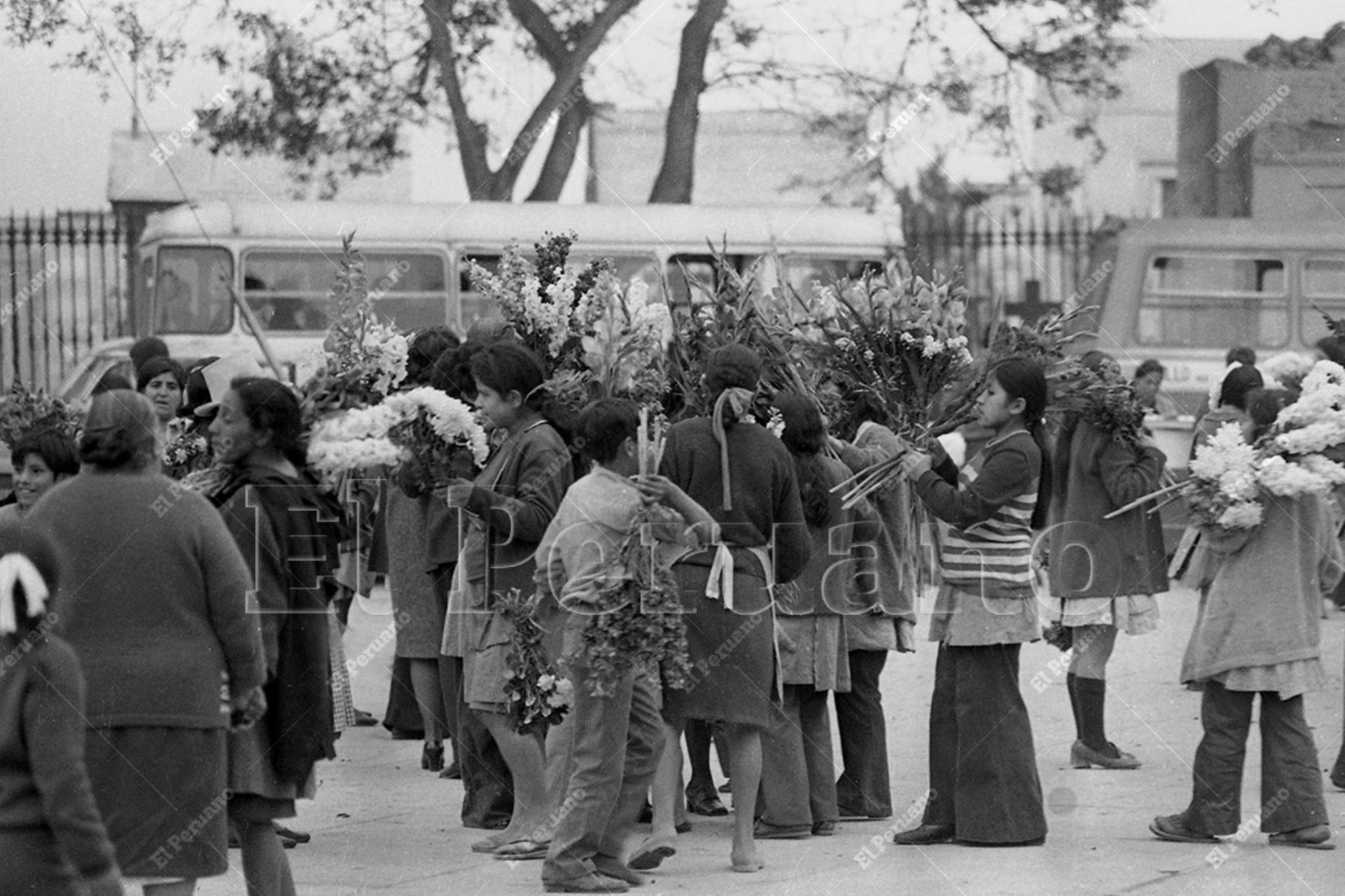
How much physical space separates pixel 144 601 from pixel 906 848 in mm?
3260

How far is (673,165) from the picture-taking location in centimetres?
1811

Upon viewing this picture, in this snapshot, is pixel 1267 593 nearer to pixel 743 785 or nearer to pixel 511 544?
pixel 743 785

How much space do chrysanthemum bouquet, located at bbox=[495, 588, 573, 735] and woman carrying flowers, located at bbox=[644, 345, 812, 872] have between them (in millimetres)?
394

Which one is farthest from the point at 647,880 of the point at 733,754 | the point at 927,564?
the point at 927,564

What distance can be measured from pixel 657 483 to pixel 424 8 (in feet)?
33.6

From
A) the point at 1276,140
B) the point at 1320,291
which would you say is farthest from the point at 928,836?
the point at 1276,140

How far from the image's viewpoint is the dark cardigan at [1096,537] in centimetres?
862

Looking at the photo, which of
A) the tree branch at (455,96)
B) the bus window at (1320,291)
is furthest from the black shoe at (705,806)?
the bus window at (1320,291)

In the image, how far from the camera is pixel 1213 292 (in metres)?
18.5

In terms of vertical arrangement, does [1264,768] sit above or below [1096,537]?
below

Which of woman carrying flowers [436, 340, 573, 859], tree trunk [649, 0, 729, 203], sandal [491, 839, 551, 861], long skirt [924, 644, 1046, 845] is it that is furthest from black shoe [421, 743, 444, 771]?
tree trunk [649, 0, 729, 203]

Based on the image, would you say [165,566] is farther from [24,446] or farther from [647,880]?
[647,880]

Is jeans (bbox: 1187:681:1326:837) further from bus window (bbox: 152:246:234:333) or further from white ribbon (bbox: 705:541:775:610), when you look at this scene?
bus window (bbox: 152:246:234:333)

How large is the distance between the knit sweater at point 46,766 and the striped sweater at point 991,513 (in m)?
3.49
